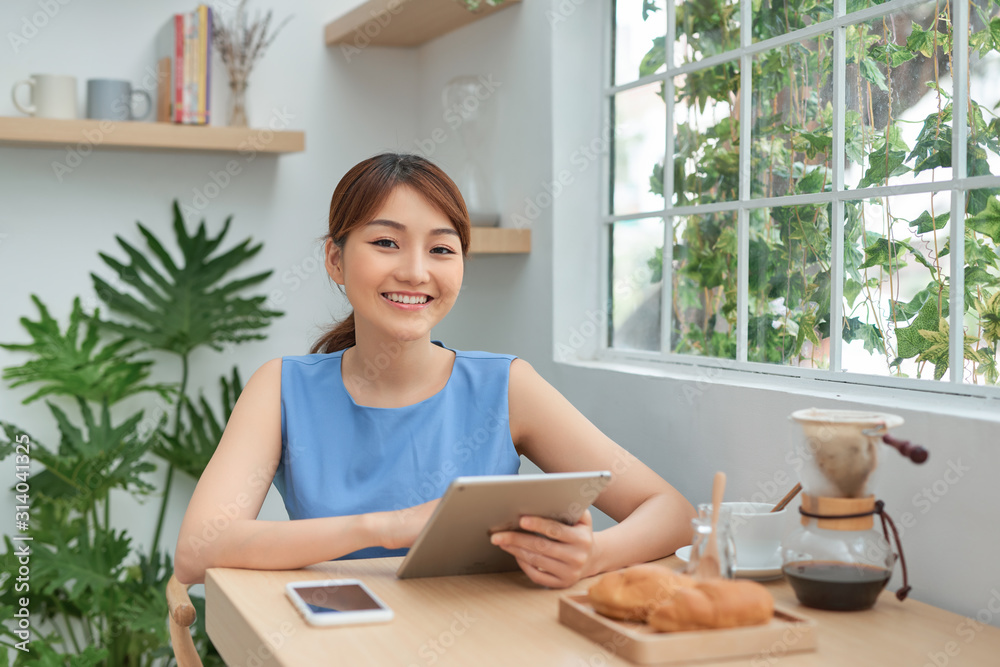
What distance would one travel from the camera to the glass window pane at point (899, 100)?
1423mm

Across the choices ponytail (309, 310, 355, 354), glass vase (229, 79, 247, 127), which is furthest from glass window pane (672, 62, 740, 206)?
glass vase (229, 79, 247, 127)

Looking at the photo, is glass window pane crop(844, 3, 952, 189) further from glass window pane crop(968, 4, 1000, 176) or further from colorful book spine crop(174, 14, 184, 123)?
colorful book spine crop(174, 14, 184, 123)

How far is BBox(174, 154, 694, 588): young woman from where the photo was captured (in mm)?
1512

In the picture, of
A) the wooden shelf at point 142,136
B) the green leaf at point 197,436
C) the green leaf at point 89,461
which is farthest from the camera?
the green leaf at point 197,436

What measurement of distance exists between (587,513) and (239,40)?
207 cm

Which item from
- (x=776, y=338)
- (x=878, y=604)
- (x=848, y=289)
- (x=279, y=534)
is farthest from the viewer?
(x=776, y=338)

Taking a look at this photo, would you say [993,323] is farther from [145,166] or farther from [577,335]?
[145,166]

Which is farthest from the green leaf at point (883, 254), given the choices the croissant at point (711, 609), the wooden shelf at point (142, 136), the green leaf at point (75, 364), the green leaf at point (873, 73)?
the green leaf at point (75, 364)

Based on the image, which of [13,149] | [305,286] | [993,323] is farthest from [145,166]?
[993,323]

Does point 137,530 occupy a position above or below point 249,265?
below

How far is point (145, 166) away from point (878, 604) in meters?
2.32

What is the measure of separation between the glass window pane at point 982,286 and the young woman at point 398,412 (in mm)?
483

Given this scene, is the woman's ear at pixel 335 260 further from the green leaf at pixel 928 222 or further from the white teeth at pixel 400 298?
the green leaf at pixel 928 222

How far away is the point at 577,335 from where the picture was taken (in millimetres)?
2236
